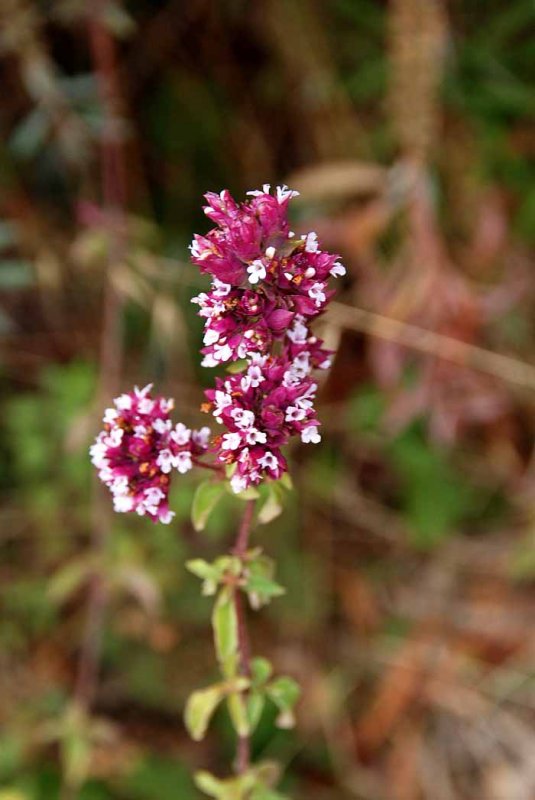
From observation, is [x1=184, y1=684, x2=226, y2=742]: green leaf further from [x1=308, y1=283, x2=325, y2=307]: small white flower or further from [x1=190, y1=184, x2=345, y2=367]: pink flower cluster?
[x1=308, y1=283, x2=325, y2=307]: small white flower

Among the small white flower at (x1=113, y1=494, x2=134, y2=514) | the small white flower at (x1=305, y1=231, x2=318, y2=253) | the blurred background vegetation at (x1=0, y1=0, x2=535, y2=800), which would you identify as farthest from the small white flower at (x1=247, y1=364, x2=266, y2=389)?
the blurred background vegetation at (x1=0, y1=0, x2=535, y2=800)

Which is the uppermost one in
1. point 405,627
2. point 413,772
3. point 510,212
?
point 510,212

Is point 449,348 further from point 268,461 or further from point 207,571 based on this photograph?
point 268,461

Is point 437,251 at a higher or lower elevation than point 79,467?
higher

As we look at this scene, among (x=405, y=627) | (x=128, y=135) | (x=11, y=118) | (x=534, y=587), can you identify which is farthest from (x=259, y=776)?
(x=11, y=118)

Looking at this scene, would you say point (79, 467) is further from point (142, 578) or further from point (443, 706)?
point (443, 706)

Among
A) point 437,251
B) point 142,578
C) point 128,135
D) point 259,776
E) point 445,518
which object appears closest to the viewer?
point 259,776
